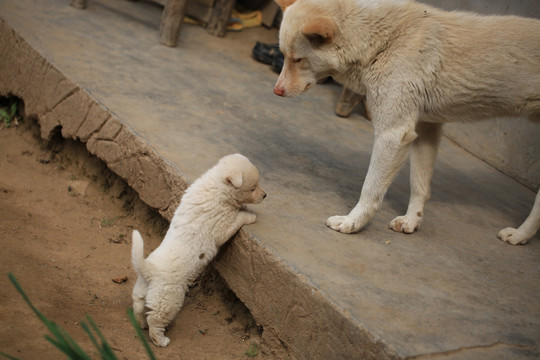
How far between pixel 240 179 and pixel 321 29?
1.02 metres

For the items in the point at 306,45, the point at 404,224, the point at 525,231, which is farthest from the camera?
the point at 525,231

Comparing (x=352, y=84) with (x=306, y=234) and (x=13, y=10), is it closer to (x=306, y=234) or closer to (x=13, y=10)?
(x=306, y=234)

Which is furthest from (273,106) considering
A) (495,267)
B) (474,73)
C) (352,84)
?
(495,267)

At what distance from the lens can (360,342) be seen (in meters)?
2.55

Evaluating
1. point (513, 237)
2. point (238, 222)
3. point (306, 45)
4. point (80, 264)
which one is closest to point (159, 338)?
point (238, 222)

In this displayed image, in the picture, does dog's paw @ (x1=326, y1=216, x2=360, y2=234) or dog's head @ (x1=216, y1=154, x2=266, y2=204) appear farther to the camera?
dog's paw @ (x1=326, y1=216, x2=360, y2=234)

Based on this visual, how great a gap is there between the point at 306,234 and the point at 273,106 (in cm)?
225

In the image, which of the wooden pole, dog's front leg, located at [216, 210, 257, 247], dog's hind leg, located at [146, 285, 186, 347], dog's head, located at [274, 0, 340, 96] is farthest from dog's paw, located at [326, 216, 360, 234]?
the wooden pole

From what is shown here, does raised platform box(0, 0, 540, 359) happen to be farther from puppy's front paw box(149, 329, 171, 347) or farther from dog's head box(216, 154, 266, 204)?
puppy's front paw box(149, 329, 171, 347)

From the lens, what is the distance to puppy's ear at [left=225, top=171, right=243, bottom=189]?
9.80ft

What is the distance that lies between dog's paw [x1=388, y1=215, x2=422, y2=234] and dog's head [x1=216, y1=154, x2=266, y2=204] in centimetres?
96

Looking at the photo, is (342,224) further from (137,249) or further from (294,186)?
(137,249)

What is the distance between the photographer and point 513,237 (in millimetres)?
3750

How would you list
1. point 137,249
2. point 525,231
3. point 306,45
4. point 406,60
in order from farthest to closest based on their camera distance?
Answer: point 525,231 < point 306,45 < point 406,60 < point 137,249
